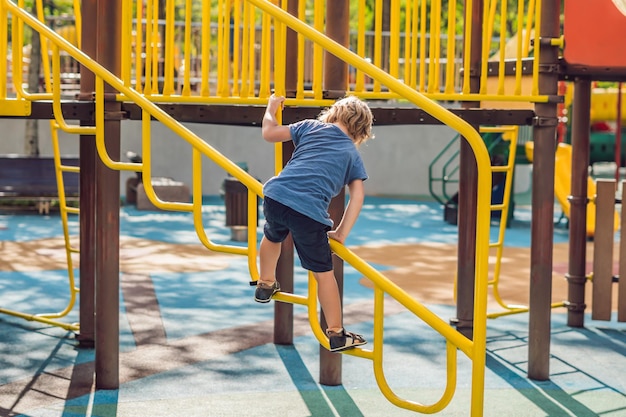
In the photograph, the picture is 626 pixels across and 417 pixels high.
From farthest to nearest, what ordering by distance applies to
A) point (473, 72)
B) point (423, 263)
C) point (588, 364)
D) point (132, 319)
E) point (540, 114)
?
point (423, 263), point (132, 319), point (473, 72), point (588, 364), point (540, 114)

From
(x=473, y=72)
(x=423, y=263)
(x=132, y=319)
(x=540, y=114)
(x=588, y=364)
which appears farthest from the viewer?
(x=423, y=263)

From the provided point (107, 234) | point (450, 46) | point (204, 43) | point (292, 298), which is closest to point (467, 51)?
point (450, 46)

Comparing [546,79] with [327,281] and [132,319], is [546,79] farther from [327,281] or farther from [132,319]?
[132,319]

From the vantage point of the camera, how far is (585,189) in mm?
8039

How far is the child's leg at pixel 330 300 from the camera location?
486 centimetres

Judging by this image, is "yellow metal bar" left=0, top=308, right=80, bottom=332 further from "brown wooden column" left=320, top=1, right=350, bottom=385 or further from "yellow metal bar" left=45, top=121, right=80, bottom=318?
"brown wooden column" left=320, top=1, right=350, bottom=385

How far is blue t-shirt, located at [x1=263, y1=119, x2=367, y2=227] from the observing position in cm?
472

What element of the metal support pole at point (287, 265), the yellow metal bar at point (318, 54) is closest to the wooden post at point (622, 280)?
the metal support pole at point (287, 265)

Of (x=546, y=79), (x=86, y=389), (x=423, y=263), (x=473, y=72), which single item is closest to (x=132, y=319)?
(x=86, y=389)

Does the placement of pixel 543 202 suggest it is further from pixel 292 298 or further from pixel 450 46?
pixel 292 298

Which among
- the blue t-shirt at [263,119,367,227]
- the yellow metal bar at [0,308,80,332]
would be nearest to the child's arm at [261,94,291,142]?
the blue t-shirt at [263,119,367,227]

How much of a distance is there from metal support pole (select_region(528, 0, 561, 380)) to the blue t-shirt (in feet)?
6.37

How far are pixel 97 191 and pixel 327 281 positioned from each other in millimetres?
1734

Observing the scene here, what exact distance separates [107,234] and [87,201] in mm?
1210
